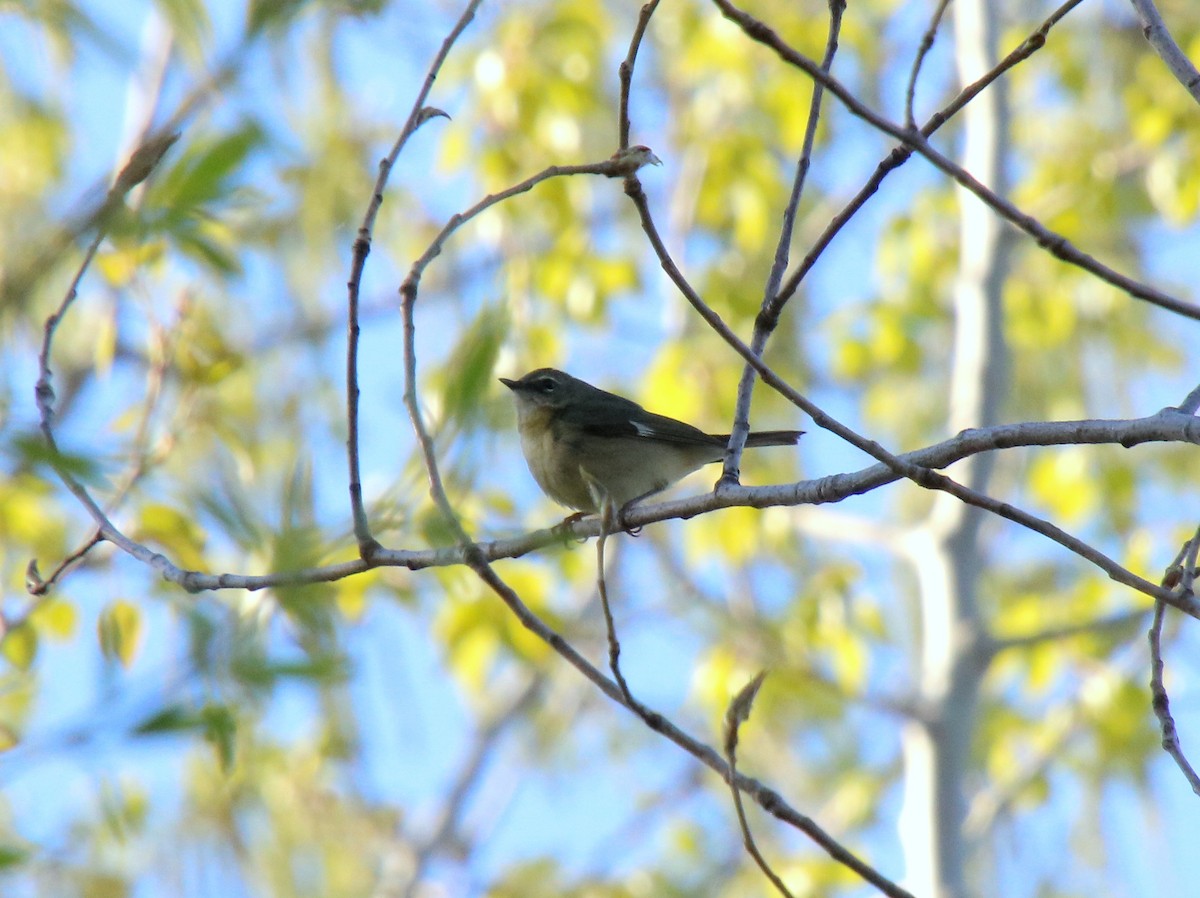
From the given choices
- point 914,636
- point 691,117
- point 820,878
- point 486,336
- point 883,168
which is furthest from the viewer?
point 914,636

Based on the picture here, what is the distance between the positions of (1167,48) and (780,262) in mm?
830

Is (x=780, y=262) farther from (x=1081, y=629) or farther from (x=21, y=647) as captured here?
(x=1081, y=629)

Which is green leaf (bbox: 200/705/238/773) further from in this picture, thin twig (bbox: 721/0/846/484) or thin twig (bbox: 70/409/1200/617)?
thin twig (bbox: 721/0/846/484)

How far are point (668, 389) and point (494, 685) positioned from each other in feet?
12.1

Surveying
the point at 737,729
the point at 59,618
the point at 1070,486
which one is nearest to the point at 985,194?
the point at 737,729

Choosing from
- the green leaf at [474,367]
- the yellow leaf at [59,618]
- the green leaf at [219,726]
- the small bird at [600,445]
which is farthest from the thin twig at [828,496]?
the yellow leaf at [59,618]

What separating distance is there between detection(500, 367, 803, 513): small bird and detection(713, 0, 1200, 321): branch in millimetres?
2863

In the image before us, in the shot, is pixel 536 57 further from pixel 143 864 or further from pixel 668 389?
pixel 143 864

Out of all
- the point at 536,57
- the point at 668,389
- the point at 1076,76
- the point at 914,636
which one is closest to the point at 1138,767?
the point at 914,636

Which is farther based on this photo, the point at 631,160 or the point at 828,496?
the point at 828,496

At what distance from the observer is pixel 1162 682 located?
1.98 metres

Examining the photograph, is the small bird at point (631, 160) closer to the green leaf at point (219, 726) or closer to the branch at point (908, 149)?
the branch at point (908, 149)

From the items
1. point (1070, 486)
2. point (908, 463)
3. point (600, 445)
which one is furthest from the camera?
point (1070, 486)

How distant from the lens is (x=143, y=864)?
5844 millimetres
